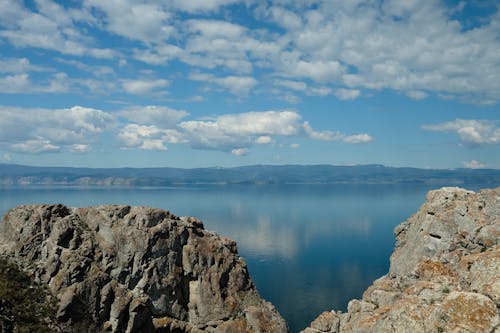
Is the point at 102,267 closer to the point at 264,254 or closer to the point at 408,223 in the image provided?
the point at 408,223

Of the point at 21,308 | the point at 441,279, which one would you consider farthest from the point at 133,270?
the point at 441,279

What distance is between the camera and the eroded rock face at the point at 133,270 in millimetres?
47688

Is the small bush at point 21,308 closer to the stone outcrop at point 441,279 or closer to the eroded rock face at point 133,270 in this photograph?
the eroded rock face at point 133,270

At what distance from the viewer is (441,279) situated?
25797 millimetres

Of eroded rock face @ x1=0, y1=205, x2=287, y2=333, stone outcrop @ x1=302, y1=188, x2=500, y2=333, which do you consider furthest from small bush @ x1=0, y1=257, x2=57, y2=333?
stone outcrop @ x1=302, y1=188, x2=500, y2=333

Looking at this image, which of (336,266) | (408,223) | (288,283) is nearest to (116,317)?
(408,223)

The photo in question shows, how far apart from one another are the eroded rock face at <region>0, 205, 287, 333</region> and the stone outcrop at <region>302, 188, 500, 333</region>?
20643 millimetres

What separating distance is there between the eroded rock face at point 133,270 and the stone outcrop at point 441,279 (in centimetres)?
2064

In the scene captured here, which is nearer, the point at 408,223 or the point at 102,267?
the point at 102,267

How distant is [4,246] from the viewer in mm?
49000

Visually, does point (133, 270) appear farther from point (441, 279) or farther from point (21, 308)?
point (441, 279)

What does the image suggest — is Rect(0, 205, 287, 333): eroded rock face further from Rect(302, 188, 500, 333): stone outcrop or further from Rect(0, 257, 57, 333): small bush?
Rect(302, 188, 500, 333): stone outcrop

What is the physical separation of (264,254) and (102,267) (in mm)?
86453

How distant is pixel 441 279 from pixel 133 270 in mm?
37863
